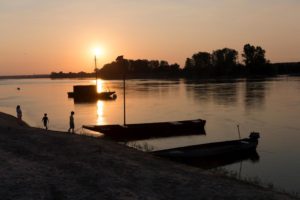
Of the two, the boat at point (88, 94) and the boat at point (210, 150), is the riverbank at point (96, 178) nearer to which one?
the boat at point (210, 150)

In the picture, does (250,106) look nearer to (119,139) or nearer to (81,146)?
(119,139)

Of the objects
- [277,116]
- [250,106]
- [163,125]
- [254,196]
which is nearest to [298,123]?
[277,116]

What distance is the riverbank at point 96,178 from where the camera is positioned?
14841 millimetres

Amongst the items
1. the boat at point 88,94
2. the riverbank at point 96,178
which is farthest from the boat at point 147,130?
the boat at point 88,94

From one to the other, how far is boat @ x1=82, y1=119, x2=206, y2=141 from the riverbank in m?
19.2

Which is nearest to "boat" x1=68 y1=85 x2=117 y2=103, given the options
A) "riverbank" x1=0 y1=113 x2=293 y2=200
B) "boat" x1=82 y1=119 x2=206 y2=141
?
"boat" x1=82 y1=119 x2=206 y2=141

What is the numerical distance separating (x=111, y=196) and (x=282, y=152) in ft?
82.7

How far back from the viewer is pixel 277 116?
62.9 m

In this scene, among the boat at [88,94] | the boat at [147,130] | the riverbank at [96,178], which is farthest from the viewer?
the boat at [88,94]

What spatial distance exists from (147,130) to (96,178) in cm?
2884

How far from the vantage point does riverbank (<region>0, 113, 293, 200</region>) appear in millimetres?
14841

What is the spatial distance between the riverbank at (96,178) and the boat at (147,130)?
63.0 feet

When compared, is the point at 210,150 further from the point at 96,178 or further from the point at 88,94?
the point at 88,94

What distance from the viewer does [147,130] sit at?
45.5 m
